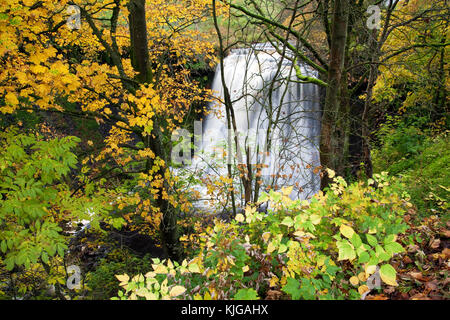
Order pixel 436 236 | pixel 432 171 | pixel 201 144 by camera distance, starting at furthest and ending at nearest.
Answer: pixel 201 144 → pixel 432 171 → pixel 436 236

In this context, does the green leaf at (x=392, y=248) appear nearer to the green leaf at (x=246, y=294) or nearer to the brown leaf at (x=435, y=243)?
the green leaf at (x=246, y=294)

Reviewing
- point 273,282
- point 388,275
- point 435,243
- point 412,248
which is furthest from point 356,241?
point 435,243

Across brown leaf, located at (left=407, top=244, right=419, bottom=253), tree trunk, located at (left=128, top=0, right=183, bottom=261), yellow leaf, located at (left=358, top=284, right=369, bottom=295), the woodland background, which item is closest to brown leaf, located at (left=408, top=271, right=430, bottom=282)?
the woodland background

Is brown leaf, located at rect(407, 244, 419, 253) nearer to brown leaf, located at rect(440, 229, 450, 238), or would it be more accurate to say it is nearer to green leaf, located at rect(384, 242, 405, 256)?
brown leaf, located at rect(440, 229, 450, 238)

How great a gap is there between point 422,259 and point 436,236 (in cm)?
56

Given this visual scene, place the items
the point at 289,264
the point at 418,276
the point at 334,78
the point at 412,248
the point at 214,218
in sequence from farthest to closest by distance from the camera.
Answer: the point at 334,78
the point at 214,218
the point at 412,248
the point at 418,276
the point at 289,264

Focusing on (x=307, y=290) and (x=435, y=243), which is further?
(x=435, y=243)

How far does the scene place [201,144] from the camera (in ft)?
45.3

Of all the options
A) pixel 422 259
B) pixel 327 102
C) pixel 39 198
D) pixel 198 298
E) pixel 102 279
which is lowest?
pixel 102 279

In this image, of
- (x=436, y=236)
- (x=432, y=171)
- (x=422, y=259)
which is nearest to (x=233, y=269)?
(x=422, y=259)

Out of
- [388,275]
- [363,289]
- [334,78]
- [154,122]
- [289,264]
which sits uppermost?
[334,78]

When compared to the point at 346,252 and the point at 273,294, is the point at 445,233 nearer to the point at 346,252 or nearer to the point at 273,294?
the point at 346,252

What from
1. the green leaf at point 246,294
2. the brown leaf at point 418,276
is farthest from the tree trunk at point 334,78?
the green leaf at point 246,294
